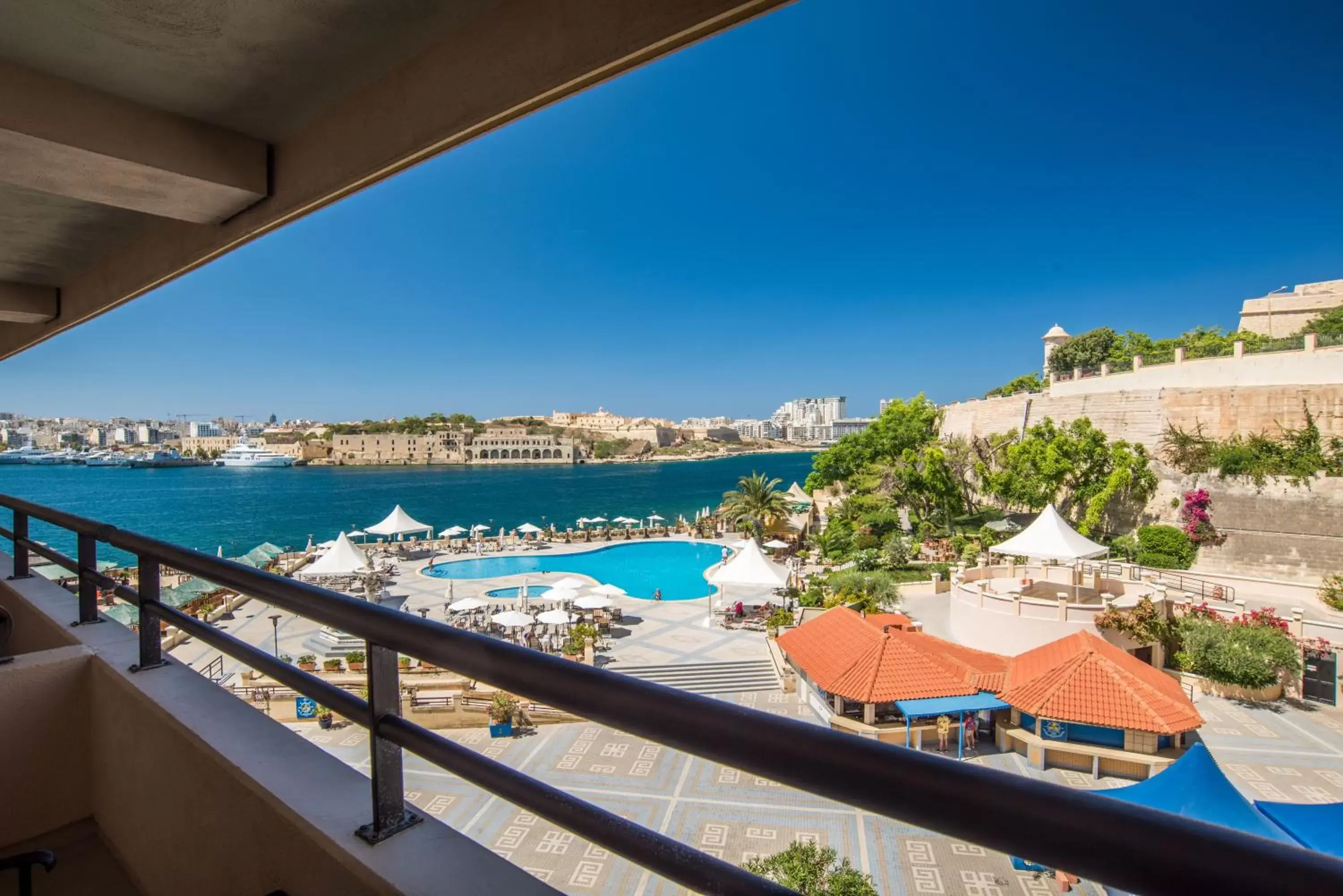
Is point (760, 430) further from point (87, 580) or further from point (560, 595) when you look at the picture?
point (87, 580)

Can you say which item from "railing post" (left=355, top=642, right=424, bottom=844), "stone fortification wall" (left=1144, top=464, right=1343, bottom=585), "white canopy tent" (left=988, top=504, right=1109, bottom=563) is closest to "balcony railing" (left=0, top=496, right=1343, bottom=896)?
"railing post" (left=355, top=642, right=424, bottom=844)

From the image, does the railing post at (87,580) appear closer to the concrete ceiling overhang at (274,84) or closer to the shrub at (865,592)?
the concrete ceiling overhang at (274,84)

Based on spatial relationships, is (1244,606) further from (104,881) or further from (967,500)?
(104,881)

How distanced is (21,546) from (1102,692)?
10.4m

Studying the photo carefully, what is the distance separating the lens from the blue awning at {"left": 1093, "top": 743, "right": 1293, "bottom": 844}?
213 inches

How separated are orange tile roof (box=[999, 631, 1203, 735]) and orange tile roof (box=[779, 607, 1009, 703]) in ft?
2.00

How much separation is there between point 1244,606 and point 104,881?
17.9m

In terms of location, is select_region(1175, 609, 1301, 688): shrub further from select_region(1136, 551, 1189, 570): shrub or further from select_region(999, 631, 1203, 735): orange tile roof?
select_region(1136, 551, 1189, 570): shrub

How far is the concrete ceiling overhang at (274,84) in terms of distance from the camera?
1.60 meters

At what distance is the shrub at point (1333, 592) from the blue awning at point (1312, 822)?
12.0 metres

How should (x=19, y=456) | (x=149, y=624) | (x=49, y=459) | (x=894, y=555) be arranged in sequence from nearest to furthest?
1. (x=149, y=624)
2. (x=894, y=555)
3. (x=49, y=459)
4. (x=19, y=456)

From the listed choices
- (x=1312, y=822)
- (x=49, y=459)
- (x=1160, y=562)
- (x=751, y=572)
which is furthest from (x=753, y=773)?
(x=49, y=459)

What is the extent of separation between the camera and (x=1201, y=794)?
5586mm

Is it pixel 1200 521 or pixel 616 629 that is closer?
pixel 616 629
